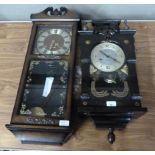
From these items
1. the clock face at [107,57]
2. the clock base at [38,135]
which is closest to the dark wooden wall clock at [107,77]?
the clock face at [107,57]

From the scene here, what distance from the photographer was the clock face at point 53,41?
1043 millimetres

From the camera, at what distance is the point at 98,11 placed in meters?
1.21

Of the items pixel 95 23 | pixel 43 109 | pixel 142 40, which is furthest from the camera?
pixel 142 40

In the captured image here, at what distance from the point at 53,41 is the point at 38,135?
0.39 m

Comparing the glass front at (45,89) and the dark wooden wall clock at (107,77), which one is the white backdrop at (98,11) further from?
the glass front at (45,89)

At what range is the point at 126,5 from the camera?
119 centimetres

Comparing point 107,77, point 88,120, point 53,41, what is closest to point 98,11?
point 53,41

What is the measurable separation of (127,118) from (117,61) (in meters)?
0.21

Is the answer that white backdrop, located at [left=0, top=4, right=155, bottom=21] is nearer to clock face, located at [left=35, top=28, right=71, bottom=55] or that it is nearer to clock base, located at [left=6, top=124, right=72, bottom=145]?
clock face, located at [left=35, top=28, right=71, bottom=55]

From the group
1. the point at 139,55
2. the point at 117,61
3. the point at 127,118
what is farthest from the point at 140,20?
the point at 127,118

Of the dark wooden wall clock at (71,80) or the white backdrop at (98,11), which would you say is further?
the white backdrop at (98,11)

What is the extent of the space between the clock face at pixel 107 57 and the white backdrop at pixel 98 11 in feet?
0.87
